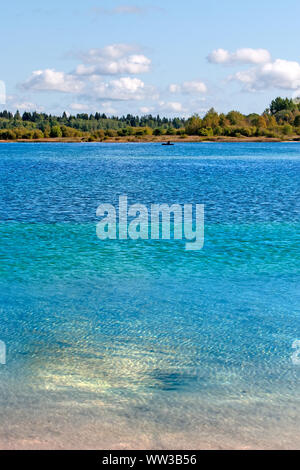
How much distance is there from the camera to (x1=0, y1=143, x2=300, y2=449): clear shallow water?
388 inches

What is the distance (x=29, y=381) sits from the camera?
1177 cm

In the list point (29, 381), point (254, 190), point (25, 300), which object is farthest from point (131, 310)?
point (254, 190)

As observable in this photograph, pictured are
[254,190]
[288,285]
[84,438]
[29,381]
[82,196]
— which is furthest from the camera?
[254,190]

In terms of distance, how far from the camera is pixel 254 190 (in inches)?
2131

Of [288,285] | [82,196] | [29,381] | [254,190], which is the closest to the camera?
[29,381]

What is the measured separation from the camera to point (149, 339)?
14547 millimetres

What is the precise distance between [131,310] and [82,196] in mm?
31966

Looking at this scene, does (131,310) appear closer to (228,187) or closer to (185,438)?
(185,438)

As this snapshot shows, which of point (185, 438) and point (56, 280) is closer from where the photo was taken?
point (185, 438)

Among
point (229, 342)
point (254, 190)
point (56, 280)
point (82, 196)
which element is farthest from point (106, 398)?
point (254, 190)

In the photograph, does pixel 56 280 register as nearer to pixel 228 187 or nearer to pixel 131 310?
pixel 131 310

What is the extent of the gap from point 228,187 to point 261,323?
42398 mm

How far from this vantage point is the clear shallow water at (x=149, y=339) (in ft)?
32.3
